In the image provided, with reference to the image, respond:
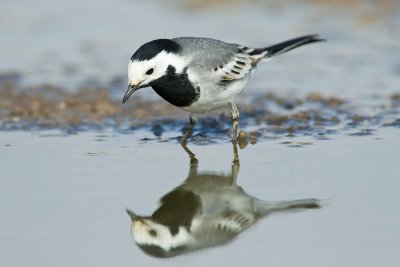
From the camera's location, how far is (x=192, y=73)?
299 inches

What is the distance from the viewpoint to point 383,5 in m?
13.5

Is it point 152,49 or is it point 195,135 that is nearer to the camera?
point 152,49

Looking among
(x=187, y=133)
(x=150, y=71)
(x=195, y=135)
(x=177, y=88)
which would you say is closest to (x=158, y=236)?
(x=150, y=71)

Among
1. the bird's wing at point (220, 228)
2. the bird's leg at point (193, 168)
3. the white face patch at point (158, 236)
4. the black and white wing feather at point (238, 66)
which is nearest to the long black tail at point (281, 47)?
the black and white wing feather at point (238, 66)

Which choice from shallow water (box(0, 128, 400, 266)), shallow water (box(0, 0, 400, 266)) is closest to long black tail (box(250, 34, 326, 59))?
shallow water (box(0, 0, 400, 266))

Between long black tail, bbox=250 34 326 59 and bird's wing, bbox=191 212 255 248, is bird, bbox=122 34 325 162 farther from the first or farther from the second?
bird's wing, bbox=191 212 255 248

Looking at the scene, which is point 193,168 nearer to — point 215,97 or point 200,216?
point 215,97

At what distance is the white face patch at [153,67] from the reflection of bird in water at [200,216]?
109cm

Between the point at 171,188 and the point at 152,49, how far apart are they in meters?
1.35

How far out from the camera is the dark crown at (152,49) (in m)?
7.09

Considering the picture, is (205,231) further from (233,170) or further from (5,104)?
(5,104)

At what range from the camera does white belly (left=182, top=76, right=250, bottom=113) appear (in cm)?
769

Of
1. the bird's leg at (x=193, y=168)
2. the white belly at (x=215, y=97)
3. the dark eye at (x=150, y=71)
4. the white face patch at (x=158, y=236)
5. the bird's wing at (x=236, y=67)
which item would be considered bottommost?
the white face patch at (x=158, y=236)

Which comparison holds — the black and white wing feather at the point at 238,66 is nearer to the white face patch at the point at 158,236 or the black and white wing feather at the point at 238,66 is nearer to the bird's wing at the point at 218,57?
the bird's wing at the point at 218,57
